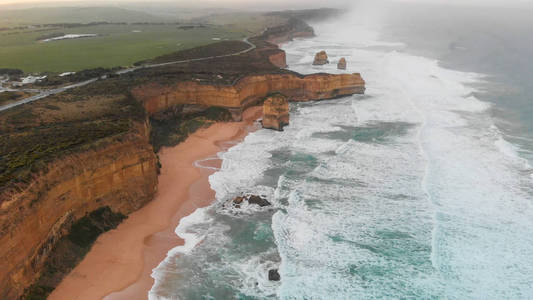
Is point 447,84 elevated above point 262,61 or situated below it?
below

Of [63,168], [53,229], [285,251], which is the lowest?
[285,251]

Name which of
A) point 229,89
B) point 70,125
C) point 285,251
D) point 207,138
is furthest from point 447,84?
point 70,125

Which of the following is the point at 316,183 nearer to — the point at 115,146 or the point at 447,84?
the point at 115,146

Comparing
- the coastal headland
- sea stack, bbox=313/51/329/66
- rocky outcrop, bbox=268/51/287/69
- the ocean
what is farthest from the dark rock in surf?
sea stack, bbox=313/51/329/66

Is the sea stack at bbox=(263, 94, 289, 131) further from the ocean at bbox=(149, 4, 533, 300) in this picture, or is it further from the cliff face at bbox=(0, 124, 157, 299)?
the cliff face at bbox=(0, 124, 157, 299)

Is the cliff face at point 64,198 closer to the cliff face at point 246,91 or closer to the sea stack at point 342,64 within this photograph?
the cliff face at point 246,91

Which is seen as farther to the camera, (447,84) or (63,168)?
(447,84)
